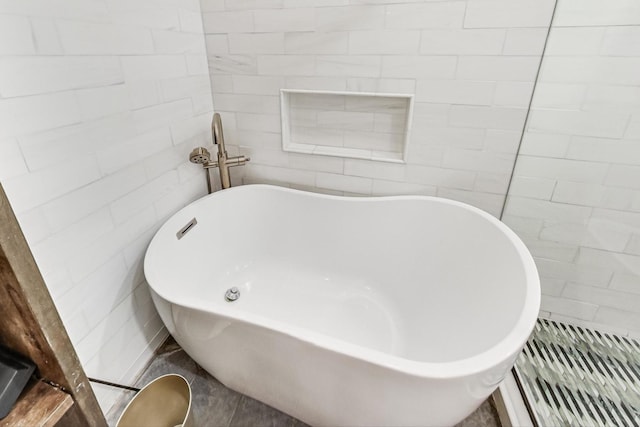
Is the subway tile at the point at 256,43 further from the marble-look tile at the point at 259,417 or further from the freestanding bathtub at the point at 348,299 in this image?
the marble-look tile at the point at 259,417

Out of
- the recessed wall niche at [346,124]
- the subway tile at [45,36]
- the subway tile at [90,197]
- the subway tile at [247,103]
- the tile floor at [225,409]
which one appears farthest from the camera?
the subway tile at [247,103]

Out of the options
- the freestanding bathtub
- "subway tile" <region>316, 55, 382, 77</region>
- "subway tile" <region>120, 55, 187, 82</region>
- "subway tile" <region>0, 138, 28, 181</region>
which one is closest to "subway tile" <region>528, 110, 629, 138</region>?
the freestanding bathtub

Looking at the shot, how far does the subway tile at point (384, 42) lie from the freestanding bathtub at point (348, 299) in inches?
26.4

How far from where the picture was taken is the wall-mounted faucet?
1.57 m

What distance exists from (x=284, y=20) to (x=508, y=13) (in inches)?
37.0

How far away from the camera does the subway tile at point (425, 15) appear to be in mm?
1292

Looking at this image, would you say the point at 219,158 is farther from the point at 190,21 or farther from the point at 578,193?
the point at 578,193

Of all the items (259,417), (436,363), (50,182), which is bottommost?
(259,417)

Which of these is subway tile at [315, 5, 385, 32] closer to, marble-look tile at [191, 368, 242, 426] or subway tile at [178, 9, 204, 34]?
subway tile at [178, 9, 204, 34]

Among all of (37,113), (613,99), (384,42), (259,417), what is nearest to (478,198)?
(613,99)

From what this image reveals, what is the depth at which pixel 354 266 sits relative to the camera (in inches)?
69.4

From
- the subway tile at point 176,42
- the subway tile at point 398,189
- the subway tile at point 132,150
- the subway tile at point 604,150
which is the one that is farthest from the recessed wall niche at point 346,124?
the subway tile at point 604,150

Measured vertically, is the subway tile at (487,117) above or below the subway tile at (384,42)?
below

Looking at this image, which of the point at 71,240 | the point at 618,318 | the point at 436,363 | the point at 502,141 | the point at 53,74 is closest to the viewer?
the point at 436,363
